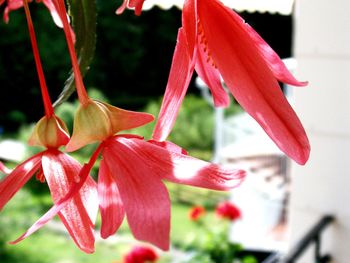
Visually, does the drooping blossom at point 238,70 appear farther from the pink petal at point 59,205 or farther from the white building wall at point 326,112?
the white building wall at point 326,112

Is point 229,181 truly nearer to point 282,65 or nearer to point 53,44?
point 282,65

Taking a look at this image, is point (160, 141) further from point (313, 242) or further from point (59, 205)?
point (313, 242)

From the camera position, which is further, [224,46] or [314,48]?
[314,48]

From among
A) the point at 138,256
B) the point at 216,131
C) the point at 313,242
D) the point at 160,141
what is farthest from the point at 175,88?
the point at 216,131

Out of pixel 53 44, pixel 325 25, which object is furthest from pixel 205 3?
pixel 53 44

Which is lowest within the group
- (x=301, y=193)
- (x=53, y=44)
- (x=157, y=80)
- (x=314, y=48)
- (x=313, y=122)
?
(x=157, y=80)

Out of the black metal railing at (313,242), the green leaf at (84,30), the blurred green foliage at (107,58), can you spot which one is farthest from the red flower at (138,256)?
the blurred green foliage at (107,58)

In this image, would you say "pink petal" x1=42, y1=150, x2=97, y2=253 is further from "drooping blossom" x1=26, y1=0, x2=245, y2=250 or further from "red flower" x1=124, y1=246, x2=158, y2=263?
"red flower" x1=124, y1=246, x2=158, y2=263
